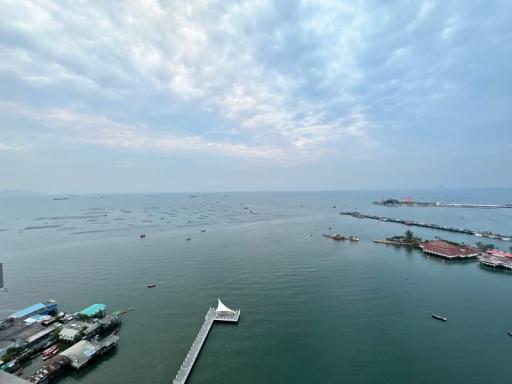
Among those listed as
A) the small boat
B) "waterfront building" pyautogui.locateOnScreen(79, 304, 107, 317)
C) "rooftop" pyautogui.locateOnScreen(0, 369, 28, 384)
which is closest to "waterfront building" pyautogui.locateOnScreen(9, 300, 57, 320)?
"waterfront building" pyautogui.locateOnScreen(79, 304, 107, 317)

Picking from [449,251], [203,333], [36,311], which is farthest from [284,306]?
[449,251]

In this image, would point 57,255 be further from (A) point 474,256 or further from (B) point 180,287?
(A) point 474,256

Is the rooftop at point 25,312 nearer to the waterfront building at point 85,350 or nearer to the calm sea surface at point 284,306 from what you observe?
the calm sea surface at point 284,306

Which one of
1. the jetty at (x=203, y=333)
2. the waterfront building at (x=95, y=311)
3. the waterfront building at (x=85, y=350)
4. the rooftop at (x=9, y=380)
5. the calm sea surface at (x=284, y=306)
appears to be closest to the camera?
the rooftop at (x=9, y=380)

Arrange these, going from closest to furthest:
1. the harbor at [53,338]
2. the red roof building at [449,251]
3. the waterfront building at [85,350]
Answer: the harbor at [53,338], the waterfront building at [85,350], the red roof building at [449,251]

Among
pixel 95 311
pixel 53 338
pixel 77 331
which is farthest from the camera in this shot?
pixel 95 311

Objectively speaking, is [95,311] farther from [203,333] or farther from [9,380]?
[9,380]

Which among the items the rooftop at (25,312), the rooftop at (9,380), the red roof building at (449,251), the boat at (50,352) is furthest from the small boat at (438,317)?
the rooftop at (25,312)

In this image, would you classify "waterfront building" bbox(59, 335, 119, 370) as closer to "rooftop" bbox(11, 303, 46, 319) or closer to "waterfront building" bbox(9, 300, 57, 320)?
"waterfront building" bbox(9, 300, 57, 320)
